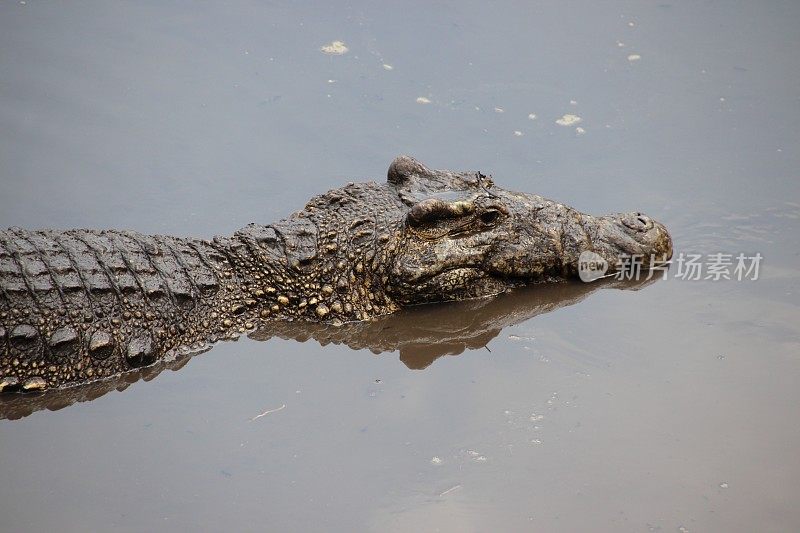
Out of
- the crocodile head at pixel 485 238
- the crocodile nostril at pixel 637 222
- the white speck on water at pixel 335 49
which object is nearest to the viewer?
the crocodile head at pixel 485 238

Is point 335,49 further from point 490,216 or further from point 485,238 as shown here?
point 485,238

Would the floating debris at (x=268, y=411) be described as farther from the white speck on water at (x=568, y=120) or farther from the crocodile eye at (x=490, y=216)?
the white speck on water at (x=568, y=120)

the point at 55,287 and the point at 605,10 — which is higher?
the point at 605,10

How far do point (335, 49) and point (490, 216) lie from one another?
485 cm

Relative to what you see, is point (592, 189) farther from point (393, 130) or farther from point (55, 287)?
point (55, 287)

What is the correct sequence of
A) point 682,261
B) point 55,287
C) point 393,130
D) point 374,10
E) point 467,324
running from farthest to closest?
point 374,10, point 393,130, point 682,261, point 467,324, point 55,287

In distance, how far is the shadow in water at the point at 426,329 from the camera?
6.89m

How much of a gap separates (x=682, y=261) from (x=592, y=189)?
52.0 inches

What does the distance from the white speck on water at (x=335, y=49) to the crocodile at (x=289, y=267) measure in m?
4.16

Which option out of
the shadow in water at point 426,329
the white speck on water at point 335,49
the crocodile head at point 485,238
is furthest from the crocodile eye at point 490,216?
the white speck on water at point 335,49

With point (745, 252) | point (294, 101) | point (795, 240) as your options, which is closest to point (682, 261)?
point (745, 252)

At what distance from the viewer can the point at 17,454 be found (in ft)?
18.6

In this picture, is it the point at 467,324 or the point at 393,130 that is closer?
the point at 467,324

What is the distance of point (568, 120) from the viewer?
1059cm
